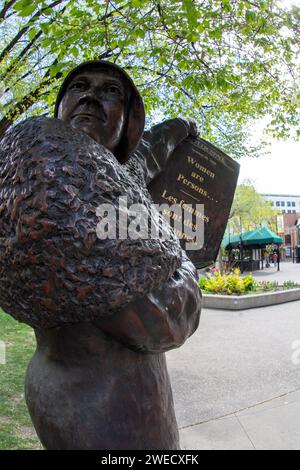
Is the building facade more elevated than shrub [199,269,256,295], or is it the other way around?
the building facade

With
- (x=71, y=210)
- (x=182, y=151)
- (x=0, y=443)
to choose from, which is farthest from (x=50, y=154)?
(x=0, y=443)

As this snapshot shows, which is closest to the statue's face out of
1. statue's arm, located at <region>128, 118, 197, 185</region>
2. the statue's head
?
the statue's head

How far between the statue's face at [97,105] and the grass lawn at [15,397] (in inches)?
124

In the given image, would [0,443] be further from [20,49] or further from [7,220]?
[20,49]

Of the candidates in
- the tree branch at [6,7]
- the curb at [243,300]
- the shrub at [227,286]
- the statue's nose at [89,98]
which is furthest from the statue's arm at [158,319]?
the shrub at [227,286]

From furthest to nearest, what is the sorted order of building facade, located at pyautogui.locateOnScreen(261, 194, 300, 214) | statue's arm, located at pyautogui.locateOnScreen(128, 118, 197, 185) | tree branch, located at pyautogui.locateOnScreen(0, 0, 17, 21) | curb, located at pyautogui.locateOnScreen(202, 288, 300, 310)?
building facade, located at pyautogui.locateOnScreen(261, 194, 300, 214), curb, located at pyautogui.locateOnScreen(202, 288, 300, 310), tree branch, located at pyautogui.locateOnScreen(0, 0, 17, 21), statue's arm, located at pyautogui.locateOnScreen(128, 118, 197, 185)

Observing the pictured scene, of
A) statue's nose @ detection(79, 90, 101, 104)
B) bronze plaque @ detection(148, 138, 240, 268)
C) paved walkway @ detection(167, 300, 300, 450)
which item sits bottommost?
paved walkway @ detection(167, 300, 300, 450)

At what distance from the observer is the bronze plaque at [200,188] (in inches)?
83.9

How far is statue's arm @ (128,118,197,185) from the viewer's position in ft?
6.18

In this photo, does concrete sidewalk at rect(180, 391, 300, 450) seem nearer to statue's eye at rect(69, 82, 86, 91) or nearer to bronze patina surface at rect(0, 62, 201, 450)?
bronze patina surface at rect(0, 62, 201, 450)

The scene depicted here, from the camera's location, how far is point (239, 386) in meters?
5.14

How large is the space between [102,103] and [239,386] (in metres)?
4.65

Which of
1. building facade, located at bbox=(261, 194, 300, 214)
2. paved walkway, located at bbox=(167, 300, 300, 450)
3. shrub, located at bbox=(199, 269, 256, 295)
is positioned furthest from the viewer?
building facade, located at bbox=(261, 194, 300, 214)

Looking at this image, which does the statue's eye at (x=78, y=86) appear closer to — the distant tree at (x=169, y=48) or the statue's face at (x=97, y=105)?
the statue's face at (x=97, y=105)
